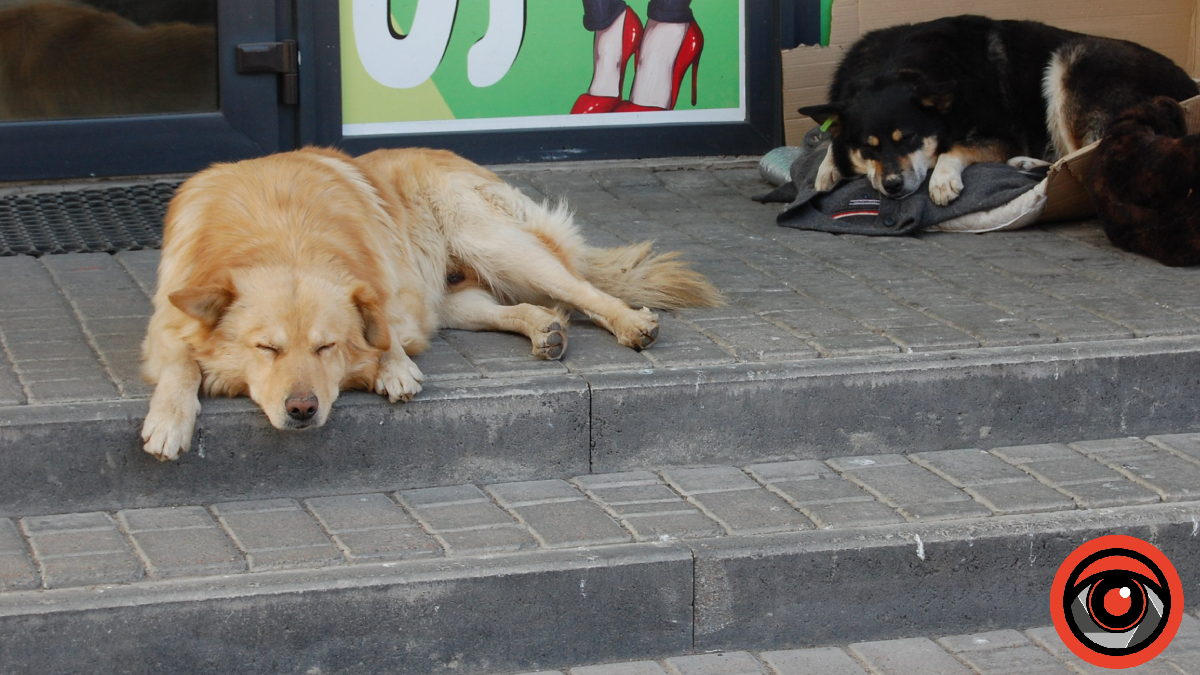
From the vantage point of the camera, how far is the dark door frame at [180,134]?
570 cm

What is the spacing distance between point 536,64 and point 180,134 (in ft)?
5.88

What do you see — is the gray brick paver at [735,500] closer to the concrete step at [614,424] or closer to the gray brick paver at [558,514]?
the concrete step at [614,424]

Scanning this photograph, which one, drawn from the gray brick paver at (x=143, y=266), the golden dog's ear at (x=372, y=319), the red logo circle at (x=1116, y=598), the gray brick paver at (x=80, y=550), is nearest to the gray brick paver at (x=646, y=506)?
the golden dog's ear at (x=372, y=319)

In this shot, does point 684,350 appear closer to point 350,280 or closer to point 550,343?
point 550,343

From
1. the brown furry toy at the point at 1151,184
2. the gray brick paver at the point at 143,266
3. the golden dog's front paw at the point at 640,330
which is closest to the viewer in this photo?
the golden dog's front paw at the point at 640,330

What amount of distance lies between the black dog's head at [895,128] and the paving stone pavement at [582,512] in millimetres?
1921

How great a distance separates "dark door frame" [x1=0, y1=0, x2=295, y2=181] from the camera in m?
5.70

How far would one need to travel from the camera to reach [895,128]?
5398mm

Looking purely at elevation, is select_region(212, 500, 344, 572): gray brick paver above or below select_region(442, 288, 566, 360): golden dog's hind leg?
below

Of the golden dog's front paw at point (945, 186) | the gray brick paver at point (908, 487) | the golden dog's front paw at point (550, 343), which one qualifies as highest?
the golden dog's front paw at point (945, 186)

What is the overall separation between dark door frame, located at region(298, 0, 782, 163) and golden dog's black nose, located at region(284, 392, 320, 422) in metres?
3.10

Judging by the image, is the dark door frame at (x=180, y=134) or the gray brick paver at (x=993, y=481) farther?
the dark door frame at (x=180, y=134)

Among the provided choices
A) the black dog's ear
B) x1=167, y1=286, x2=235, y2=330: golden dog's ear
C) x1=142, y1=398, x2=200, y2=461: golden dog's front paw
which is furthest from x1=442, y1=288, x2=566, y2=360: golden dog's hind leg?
the black dog's ear

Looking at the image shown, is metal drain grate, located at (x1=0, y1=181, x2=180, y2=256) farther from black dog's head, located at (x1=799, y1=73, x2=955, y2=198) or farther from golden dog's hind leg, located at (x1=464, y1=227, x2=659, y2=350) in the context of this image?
black dog's head, located at (x1=799, y1=73, x2=955, y2=198)
